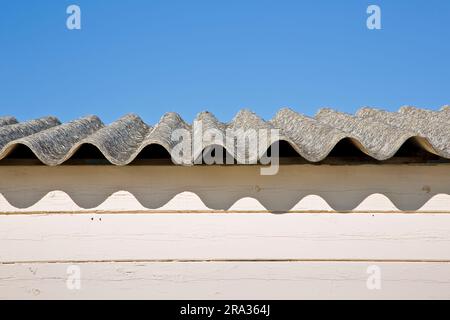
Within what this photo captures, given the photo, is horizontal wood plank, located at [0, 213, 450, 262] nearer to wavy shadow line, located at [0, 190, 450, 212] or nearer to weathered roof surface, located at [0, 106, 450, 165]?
wavy shadow line, located at [0, 190, 450, 212]

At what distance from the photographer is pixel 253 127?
2.68 metres

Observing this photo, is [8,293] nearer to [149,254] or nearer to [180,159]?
[149,254]

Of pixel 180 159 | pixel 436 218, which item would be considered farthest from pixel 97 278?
pixel 436 218

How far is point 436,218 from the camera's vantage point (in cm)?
241

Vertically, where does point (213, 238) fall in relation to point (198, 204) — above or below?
below

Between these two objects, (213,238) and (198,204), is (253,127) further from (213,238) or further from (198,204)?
(213,238)

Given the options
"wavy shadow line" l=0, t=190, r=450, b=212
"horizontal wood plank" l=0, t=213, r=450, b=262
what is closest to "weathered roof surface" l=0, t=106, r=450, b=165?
"wavy shadow line" l=0, t=190, r=450, b=212

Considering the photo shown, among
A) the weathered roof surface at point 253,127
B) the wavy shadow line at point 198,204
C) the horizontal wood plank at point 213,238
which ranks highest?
the weathered roof surface at point 253,127

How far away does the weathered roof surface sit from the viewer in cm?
222

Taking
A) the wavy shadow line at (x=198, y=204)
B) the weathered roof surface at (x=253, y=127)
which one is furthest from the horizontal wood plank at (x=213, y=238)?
the weathered roof surface at (x=253, y=127)

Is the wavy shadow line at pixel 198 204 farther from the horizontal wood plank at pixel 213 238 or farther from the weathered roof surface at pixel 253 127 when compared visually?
the weathered roof surface at pixel 253 127

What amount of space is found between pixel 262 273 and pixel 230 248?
0.79 ft

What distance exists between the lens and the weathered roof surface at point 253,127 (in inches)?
87.6

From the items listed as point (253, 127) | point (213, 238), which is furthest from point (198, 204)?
point (253, 127)
